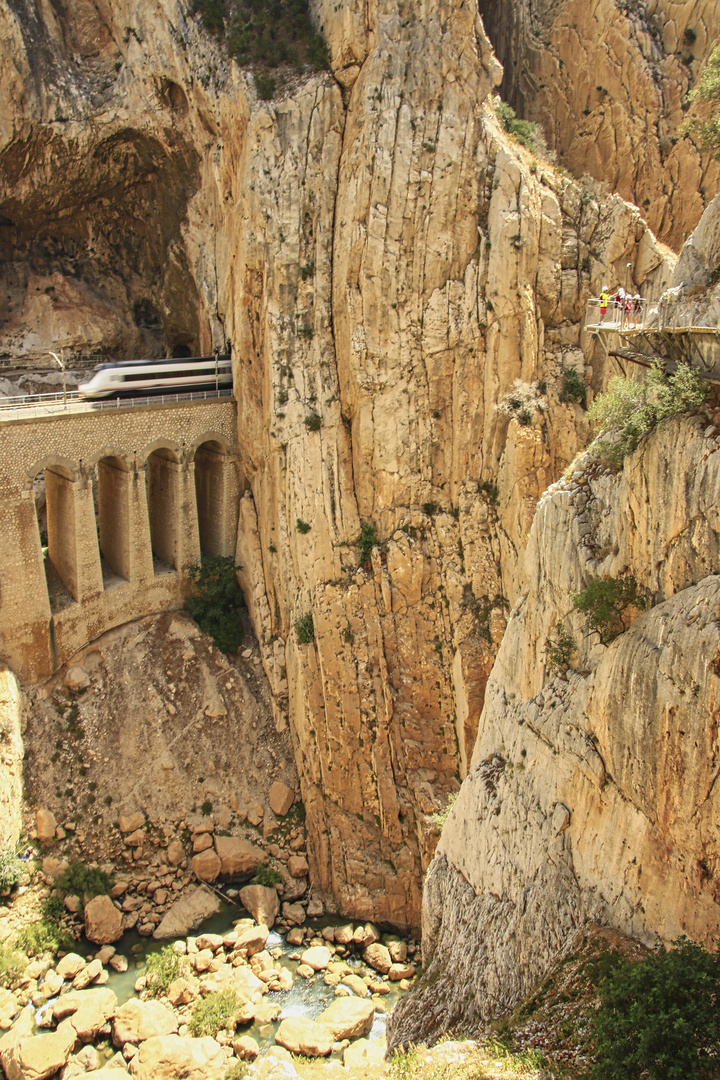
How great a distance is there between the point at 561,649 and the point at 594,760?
1.94 meters

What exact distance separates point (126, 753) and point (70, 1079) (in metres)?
9.94

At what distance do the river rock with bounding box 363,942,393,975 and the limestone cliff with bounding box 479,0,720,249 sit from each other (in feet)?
77.6

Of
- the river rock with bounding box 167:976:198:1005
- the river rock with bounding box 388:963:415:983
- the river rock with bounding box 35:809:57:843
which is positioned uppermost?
the river rock with bounding box 35:809:57:843

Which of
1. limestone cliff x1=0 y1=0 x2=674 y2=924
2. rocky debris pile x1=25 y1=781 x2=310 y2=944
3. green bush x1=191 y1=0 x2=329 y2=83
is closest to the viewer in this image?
rocky debris pile x1=25 y1=781 x2=310 y2=944

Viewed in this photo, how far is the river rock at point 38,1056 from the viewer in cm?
2028

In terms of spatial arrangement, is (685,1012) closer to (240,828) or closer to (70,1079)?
(70,1079)

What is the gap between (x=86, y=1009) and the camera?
A: 2198 centimetres

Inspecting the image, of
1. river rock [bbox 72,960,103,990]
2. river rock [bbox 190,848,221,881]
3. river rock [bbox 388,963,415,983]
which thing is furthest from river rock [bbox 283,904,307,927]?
river rock [bbox 72,960,103,990]

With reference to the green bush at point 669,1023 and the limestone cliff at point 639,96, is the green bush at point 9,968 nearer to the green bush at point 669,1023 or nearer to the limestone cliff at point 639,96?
the green bush at point 669,1023

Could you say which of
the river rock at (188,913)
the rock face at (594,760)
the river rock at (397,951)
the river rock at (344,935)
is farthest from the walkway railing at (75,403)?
the river rock at (397,951)

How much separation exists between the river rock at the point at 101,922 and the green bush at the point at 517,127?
2690 cm

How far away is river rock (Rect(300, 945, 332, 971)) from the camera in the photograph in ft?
80.2

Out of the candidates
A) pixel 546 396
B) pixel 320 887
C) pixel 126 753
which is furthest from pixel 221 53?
pixel 320 887

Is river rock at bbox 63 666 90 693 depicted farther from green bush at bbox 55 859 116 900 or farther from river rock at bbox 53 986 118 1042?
river rock at bbox 53 986 118 1042
